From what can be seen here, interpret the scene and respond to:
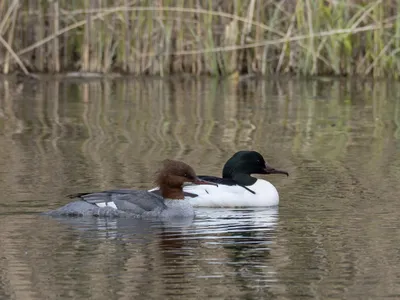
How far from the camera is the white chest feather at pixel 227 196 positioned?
356 inches

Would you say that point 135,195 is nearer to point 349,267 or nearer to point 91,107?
point 349,267

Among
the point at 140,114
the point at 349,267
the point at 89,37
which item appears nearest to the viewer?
the point at 349,267

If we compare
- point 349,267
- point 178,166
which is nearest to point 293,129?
point 178,166

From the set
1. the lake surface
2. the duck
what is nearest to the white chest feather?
the duck

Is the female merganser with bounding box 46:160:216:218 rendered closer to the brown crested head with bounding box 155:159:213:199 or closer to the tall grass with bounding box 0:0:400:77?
the brown crested head with bounding box 155:159:213:199

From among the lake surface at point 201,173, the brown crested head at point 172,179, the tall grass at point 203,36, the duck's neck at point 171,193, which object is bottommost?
the lake surface at point 201,173

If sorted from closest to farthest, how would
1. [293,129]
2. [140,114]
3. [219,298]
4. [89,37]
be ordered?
[219,298] → [293,129] → [140,114] → [89,37]

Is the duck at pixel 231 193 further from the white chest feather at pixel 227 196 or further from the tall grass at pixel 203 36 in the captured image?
the tall grass at pixel 203 36

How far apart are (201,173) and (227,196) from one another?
129 centimetres

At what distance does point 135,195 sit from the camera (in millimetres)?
Result: 8359

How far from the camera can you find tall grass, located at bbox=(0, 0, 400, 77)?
680 inches

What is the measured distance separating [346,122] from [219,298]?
847 cm

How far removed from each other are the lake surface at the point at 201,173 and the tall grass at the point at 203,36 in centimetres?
33

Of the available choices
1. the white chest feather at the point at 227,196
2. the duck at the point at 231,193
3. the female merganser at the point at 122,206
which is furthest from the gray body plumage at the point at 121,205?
the white chest feather at the point at 227,196
